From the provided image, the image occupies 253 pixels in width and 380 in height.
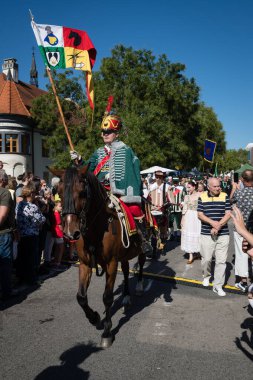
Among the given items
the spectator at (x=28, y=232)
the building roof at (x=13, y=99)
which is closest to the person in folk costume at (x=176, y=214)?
the spectator at (x=28, y=232)

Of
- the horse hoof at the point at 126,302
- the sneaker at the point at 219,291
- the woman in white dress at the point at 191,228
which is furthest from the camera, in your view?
the woman in white dress at the point at 191,228

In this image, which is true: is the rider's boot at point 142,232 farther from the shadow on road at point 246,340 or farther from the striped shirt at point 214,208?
the shadow on road at point 246,340

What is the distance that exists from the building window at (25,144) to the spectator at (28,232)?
30.0 meters

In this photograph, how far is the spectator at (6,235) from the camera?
5.28m

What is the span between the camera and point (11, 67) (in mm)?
40312

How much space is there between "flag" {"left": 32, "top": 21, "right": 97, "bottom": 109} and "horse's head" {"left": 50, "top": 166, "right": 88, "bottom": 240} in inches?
97.9

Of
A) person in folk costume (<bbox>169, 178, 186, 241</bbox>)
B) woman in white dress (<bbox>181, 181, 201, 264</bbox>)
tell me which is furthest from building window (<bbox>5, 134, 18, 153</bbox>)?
woman in white dress (<bbox>181, 181, 201, 264</bbox>)

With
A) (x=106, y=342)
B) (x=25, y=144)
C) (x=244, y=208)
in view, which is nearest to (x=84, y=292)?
(x=106, y=342)

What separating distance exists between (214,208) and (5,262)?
3.69m

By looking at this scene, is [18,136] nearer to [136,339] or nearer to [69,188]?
[136,339]

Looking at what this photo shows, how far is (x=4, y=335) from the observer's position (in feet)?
14.4

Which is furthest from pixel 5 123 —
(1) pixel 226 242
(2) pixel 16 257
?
(1) pixel 226 242

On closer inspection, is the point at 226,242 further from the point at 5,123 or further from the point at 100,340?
the point at 5,123

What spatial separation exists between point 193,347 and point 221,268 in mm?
2302
